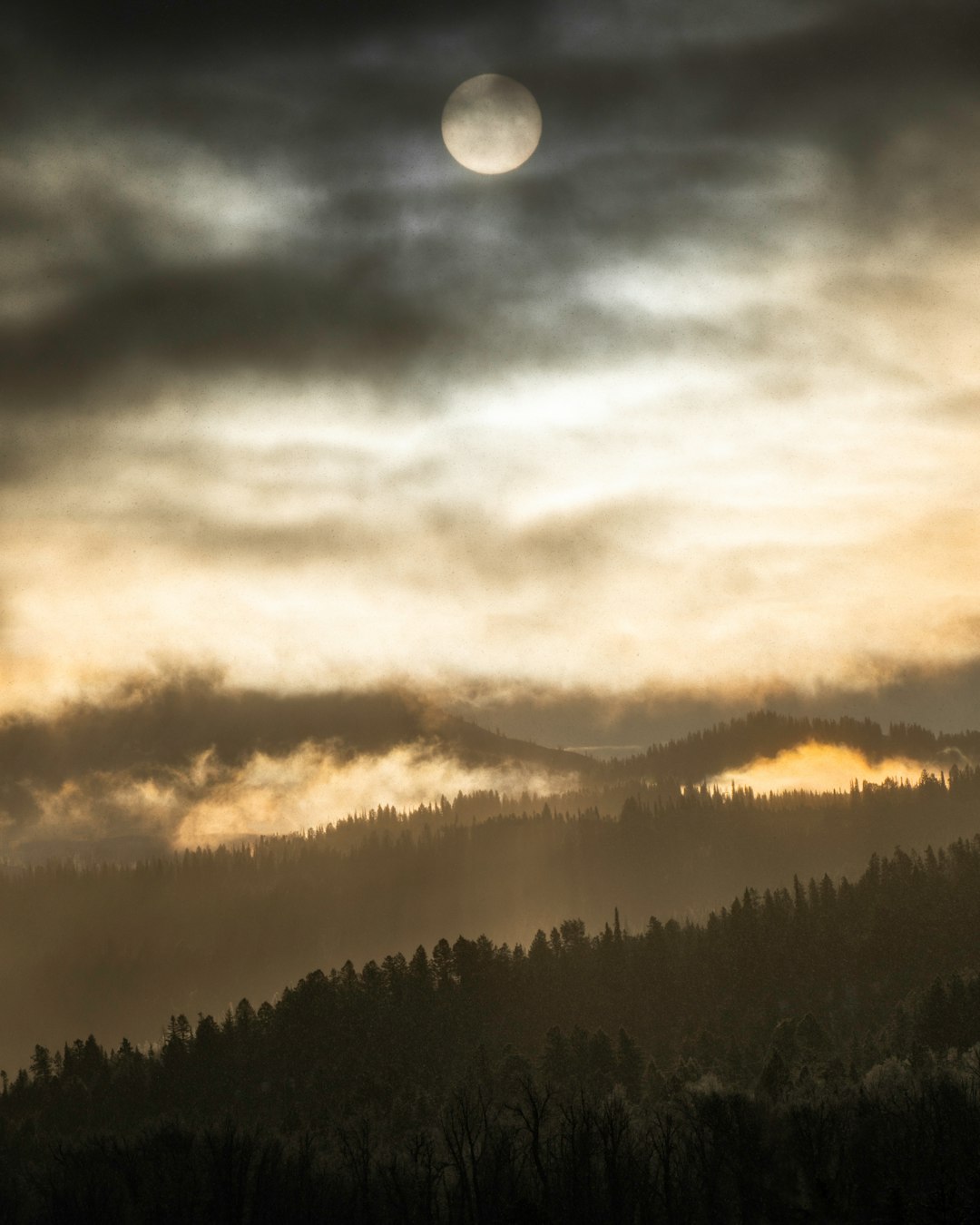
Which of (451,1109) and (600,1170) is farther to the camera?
(451,1109)

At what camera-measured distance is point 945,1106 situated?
133875mm

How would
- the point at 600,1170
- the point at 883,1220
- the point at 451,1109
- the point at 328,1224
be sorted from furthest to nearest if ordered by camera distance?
the point at 451,1109 < the point at 600,1170 < the point at 328,1224 < the point at 883,1220

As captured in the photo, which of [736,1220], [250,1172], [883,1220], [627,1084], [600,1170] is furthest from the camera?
[627,1084]

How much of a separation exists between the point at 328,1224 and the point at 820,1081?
59.5m

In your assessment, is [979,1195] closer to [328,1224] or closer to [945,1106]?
[945,1106]

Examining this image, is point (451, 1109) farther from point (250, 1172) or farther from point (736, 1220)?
point (736, 1220)

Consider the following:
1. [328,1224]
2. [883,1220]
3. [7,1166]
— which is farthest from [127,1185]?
[883,1220]

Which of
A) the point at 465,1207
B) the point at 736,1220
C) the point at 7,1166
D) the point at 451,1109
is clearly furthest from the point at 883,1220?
the point at 7,1166

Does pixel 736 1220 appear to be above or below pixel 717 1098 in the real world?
below

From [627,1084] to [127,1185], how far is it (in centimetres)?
8402

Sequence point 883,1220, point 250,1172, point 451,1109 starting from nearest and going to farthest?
point 883,1220
point 250,1172
point 451,1109

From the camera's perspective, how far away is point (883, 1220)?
108 metres

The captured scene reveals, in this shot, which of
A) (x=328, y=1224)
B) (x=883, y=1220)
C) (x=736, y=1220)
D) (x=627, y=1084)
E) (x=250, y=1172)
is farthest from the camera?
(x=627, y=1084)

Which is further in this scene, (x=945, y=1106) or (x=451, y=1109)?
(x=451, y=1109)
